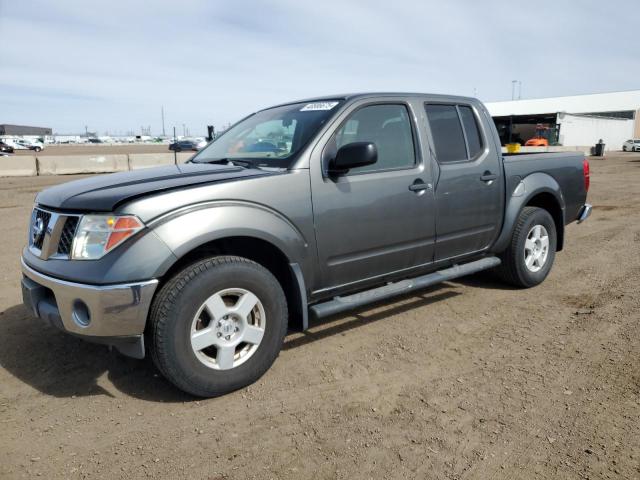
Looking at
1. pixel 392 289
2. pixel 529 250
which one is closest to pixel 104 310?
pixel 392 289

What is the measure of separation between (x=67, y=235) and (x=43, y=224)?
0.35 meters

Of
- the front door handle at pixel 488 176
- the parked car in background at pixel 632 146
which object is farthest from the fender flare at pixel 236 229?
the parked car in background at pixel 632 146

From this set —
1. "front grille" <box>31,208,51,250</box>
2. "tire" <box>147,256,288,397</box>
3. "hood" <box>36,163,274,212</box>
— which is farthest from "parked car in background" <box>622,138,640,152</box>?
"front grille" <box>31,208,51,250</box>

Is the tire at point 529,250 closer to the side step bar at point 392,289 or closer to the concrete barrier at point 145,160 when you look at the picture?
the side step bar at point 392,289

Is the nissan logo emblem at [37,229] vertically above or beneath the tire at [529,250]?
above

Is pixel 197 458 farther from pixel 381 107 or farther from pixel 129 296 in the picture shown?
pixel 381 107

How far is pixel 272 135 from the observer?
3.94 meters

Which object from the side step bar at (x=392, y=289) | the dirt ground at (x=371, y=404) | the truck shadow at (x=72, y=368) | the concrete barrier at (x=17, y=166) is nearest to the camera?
the dirt ground at (x=371, y=404)

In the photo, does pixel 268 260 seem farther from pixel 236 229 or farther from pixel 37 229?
pixel 37 229

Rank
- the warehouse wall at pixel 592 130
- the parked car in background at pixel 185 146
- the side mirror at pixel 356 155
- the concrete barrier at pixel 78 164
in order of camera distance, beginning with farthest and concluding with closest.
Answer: the warehouse wall at pixel 592 130, the concrete barrier at pixel 78 164, the parked car in background at pixel 185 146, the side mirror at pixel 356 155

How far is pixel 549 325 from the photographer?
13.8ft

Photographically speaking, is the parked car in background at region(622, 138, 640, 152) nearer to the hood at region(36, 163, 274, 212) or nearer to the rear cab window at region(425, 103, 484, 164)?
the rear cab window at region(425, 103, 484, 164)

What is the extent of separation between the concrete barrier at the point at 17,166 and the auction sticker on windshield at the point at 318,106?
19282 millimetres

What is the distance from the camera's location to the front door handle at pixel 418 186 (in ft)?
12.9
